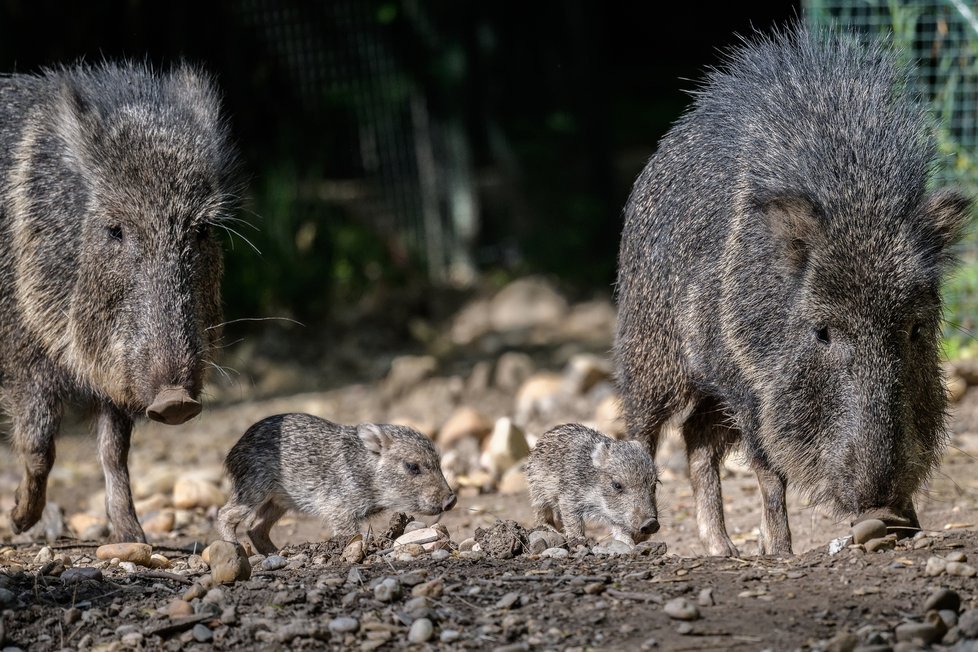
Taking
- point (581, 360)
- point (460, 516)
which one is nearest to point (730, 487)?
point (460, 516)

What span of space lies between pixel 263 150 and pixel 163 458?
3890mm

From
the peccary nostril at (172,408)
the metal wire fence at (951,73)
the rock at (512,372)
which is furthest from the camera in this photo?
the rock at (512,372)

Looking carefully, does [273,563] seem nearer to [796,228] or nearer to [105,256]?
[105,256]

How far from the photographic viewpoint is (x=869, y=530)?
362 centimetres

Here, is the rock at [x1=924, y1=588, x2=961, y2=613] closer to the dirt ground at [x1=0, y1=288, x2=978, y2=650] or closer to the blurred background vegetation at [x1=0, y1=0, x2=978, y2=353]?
the dirt ground at [x1=0, y1=288, x2=978, y2=650]

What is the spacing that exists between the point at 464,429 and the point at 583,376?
1152mm

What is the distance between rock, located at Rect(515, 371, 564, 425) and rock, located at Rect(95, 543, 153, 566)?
3124mm

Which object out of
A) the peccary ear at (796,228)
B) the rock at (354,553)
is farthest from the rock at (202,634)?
the peccary ear at (796,228)

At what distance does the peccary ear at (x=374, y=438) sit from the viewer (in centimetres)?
484

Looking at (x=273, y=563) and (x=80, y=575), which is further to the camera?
(x=273, y=563)

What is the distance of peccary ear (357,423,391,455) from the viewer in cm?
484

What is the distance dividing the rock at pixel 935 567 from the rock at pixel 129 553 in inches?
99.6

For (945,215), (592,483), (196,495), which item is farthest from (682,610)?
(196,495)

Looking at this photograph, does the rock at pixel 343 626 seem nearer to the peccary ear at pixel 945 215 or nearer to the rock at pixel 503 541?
the rock at pixel 503 541
